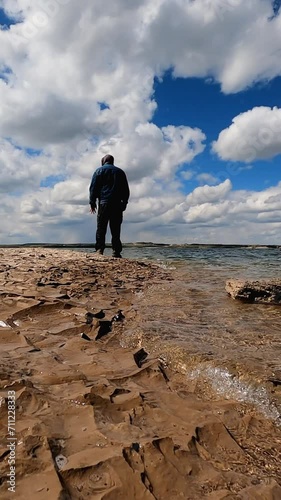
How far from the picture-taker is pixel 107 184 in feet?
39.0

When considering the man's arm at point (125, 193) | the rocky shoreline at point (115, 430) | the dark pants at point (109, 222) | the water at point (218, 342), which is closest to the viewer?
the rocky shoreline at point (115, 430)

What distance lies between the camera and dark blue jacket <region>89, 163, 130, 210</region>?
11.8m

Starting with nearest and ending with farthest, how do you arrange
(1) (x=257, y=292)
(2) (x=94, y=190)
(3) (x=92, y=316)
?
(3) (x=92, y=316) → (1) (x=257, y=292) → (2) (x=94, y=190)

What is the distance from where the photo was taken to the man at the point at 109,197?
11.9 m

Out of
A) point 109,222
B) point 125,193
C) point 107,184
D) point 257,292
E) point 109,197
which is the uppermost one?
point 107,184

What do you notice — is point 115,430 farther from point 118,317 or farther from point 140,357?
point 118,317

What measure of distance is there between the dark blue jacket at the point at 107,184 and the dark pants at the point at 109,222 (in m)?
0.22

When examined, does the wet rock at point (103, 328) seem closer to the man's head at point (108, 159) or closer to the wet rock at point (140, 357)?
the wet rock at point (140, 357)

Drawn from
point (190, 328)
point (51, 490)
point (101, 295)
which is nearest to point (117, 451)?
point (51, 490)

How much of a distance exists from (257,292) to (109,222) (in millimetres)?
7058

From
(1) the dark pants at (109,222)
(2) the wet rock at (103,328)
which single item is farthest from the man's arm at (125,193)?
(2) the wet rock at (103,328)

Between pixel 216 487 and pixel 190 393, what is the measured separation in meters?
1.06

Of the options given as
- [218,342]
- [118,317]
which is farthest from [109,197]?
[218,342]

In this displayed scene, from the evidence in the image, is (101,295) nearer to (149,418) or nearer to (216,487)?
(149,418)
